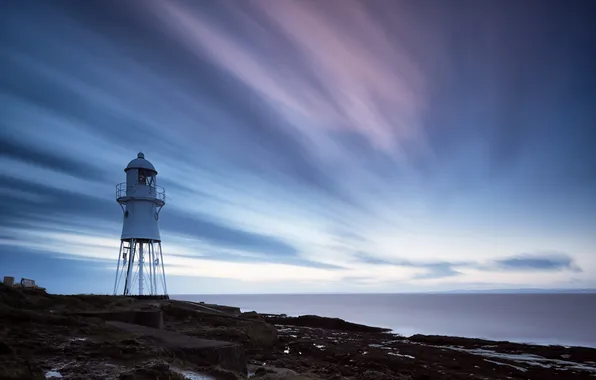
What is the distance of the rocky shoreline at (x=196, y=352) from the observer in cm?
696

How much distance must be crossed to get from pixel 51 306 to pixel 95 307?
8.68ft

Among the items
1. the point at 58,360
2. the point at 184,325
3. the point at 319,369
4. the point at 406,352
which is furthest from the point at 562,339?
the point at 58,360

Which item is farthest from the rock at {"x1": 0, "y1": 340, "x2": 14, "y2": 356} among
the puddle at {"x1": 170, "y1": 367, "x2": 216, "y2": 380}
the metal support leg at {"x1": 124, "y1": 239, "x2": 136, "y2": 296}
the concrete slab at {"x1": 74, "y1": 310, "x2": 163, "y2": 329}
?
the metal support leg at {"x1": 124, "y1": 239, "x2": 136, "y2": 296}

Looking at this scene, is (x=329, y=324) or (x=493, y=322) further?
(x=493, y=322)

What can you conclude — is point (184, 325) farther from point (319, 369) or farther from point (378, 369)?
point (378, 369)

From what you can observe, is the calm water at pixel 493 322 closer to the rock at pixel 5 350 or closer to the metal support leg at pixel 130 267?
the metal support leg at pixel 130 267

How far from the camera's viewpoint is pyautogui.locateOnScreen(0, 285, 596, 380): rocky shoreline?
6.96 m

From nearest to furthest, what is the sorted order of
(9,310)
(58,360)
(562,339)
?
(58,360)
(9,310)
(562,339)

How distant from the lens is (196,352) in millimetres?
8969

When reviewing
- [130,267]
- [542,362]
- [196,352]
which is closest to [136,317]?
[196,352]

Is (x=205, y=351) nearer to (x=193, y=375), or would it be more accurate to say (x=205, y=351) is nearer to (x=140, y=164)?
(x=193, y=375)

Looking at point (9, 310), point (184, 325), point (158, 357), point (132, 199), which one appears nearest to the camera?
point (158, 357)

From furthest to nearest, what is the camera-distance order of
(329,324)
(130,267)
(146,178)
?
(329,324) → (146,178) → (130,267)

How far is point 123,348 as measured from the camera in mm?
8039
